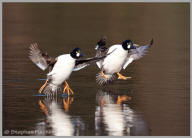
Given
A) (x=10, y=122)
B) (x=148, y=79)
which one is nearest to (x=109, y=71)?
(x=148, y=79)

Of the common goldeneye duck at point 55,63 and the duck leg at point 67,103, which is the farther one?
the common goldeneye duck at point 55,63

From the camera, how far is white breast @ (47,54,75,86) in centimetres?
1270

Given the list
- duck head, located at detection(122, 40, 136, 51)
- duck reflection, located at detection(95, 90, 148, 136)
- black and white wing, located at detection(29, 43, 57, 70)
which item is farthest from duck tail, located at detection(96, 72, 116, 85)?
black and white wing, located at detection(29, 43, 57, 70)

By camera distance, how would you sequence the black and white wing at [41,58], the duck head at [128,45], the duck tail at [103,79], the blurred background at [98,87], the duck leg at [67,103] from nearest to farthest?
the blurred background at [98,87]
the duck leg at [67,103]
the black and white wing at [41,58]
the duck head at [128,45]
the duck tail at [103,79]

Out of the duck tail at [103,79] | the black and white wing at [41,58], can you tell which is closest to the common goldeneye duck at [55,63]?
the black and white wing at [41,58]

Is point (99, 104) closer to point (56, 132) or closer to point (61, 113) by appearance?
point (61, 113)

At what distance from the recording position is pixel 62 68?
1270cm

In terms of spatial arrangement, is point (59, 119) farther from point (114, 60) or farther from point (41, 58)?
point (114, 60)

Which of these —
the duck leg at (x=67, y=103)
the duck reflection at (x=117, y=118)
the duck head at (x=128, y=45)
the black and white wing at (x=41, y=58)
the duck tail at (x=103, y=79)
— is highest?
the duck head at (x=128, y=45)

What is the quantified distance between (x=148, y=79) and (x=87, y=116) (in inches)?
166

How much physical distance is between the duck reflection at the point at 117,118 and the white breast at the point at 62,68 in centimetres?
80

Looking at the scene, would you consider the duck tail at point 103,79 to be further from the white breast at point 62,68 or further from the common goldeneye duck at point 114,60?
the white breast at point 62,68

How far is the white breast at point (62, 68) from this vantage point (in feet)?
41.7

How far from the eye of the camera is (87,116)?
11086 mm
